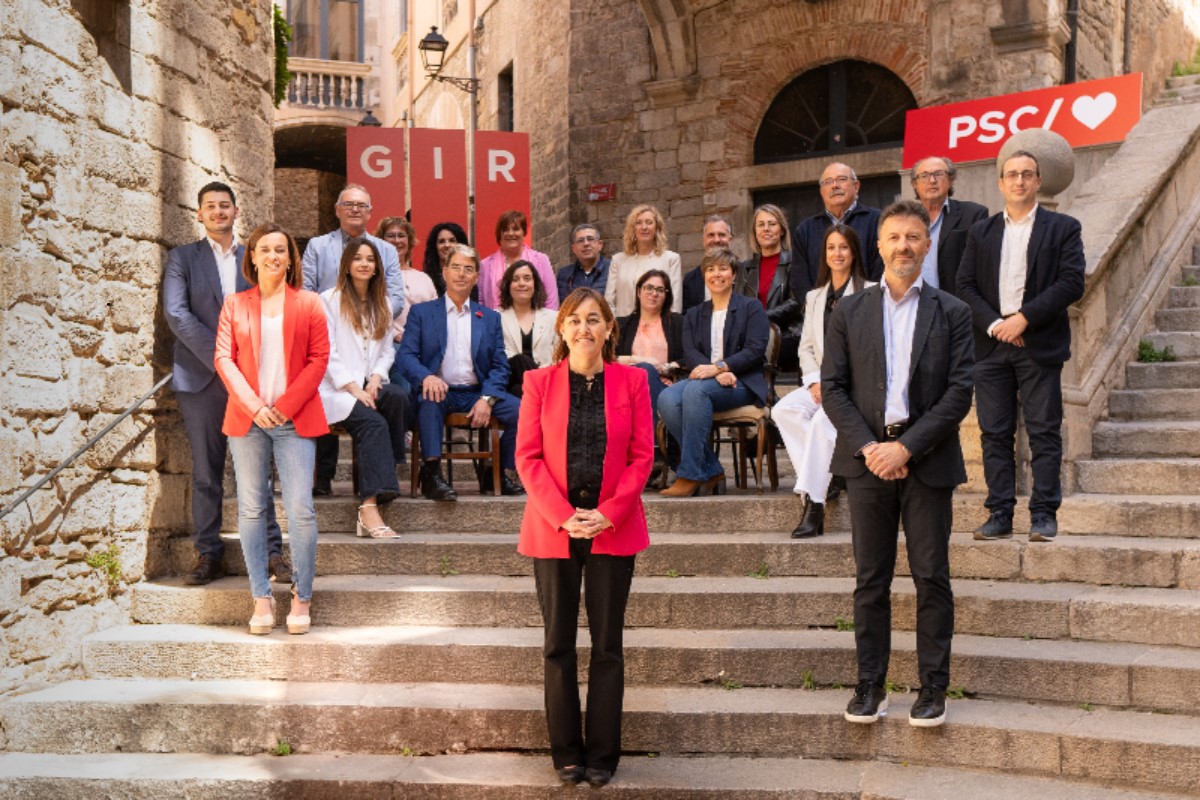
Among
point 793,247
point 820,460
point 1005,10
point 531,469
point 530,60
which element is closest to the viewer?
point 531,469

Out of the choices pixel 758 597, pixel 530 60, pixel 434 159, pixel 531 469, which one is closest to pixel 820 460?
pixel 758 597

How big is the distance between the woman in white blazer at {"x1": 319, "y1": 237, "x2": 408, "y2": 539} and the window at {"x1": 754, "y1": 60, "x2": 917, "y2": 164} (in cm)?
735

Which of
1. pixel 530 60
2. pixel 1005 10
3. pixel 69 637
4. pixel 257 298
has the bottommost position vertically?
pixel 69 637

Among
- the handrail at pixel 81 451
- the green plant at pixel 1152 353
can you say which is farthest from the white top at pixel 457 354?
the green plant at pixel 1152 353

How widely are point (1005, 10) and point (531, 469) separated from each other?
340 inches

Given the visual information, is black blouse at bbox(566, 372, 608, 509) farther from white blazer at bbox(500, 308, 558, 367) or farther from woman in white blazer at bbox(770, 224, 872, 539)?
white blazer at bbox(500, 308, 558, 367)

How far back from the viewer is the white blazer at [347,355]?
626 centimetres

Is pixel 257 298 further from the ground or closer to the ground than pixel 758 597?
further from the ground

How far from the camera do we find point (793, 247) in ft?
22.9

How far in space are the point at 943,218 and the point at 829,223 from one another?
73 cm

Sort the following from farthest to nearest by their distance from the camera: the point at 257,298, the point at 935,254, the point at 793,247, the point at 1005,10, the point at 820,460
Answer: the point at 1005,10 → the point at 793,247 → the point at 935,254 → the point at 820,460 → the point at 257,298

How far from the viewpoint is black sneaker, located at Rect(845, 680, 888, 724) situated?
452cm

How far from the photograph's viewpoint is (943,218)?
6426 mm

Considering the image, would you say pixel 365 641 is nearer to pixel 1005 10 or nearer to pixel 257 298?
pixel 257 298
